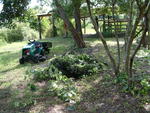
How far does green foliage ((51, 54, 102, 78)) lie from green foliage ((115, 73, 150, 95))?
1.20m

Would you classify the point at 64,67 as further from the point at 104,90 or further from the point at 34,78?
the point at 104,90

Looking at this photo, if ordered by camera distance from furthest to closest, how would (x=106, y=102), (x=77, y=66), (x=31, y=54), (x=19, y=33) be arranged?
(x=19, y=33)
(x=31, y=54)
(x=77, y=66)
(x=106, y=102)

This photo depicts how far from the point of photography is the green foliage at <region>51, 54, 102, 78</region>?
220 inches

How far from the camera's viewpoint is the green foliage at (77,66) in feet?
18.4

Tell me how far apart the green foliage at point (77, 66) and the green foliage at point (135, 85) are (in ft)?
3.94

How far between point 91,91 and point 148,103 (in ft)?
4.09

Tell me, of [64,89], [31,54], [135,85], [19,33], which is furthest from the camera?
[19,33]

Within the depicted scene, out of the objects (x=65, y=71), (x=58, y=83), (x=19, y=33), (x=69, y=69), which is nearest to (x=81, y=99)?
(x=58, y=83)

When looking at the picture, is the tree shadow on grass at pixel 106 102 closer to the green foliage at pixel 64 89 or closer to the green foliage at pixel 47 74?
the green foliage at pixel 64 89

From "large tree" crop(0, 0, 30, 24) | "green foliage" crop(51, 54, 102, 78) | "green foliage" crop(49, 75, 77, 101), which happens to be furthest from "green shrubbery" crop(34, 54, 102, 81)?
"large tree" crop(0, 0, 30, 24)

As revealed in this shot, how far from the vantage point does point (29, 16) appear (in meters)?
6.36

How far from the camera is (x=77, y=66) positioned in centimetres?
562

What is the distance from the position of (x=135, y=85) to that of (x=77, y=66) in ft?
5.92

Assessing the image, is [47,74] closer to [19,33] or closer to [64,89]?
[64,89]
